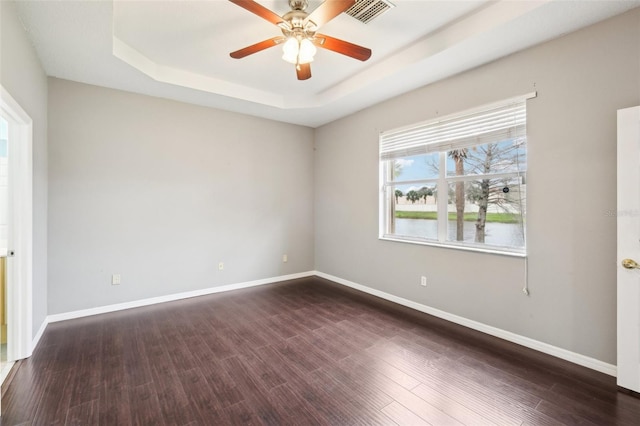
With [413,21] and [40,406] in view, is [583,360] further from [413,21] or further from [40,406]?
[40,406]

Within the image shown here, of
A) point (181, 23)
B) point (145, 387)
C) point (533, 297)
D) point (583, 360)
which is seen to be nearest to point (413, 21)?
point (181, 23)

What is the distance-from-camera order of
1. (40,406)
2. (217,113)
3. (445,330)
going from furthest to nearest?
(217,113)
(445,330)
(40,406)

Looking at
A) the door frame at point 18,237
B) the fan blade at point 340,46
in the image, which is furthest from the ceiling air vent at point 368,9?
the door frame at point 18,237

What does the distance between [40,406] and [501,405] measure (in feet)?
9.94

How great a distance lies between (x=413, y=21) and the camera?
2518 mm

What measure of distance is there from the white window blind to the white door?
73 cm

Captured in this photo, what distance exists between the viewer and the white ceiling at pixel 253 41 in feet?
7.24

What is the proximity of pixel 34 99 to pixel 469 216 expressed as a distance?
448cm

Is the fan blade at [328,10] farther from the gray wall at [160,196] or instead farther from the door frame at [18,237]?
the gray wall at [160,196]

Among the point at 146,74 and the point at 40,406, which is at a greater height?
the point at 146,74

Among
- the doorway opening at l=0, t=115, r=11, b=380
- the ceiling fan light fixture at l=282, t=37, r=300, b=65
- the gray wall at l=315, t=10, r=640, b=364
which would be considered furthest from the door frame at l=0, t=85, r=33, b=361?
the gray wall at l=315, t=10, r=640, b=364

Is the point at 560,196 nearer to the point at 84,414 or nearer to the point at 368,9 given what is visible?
the point at 368,9

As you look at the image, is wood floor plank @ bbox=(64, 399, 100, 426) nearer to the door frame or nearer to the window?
the door frame

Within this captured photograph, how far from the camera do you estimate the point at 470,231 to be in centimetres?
316
